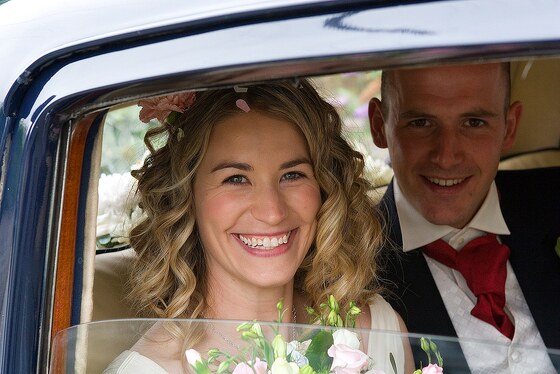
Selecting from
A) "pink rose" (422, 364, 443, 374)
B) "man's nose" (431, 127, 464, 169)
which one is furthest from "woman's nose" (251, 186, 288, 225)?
"man's nose" (431, 127, 464, 169)

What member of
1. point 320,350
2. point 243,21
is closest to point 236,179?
point 320,350

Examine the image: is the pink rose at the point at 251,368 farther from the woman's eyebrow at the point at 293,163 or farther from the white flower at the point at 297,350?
the woman's eyebrow at the point at 293,163

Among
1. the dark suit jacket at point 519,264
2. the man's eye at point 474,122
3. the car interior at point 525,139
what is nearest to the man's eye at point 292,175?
the car interior at point 525,139

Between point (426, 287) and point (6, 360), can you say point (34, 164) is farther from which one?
point (426, 287)

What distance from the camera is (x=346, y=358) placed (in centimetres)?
136

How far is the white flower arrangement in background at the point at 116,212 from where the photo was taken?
235 cm

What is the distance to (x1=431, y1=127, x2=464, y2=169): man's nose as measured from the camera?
282 centimetres

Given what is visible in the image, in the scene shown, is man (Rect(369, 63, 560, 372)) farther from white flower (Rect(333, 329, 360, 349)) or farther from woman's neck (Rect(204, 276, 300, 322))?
white flower (Rect(333, 329, 360, 349))

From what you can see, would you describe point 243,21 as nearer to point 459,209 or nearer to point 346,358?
point 346,358

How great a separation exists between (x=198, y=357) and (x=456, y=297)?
A: 1.50 m

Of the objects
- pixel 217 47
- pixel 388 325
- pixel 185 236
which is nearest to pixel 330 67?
pixel 217 47

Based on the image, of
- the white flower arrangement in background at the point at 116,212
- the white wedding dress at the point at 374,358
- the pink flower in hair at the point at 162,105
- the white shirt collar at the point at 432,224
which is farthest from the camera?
the white shirt collar at the point at 432,224

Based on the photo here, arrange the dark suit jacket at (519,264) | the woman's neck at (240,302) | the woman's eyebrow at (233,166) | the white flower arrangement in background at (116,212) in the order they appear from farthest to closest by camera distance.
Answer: the dark suit jacket at (519,264) → the white flower arrangement in background at (116,212) → the woman's neck at (240,302) → the woman's eyebrow at (233,166)

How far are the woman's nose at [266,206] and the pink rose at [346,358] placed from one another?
63 cm
